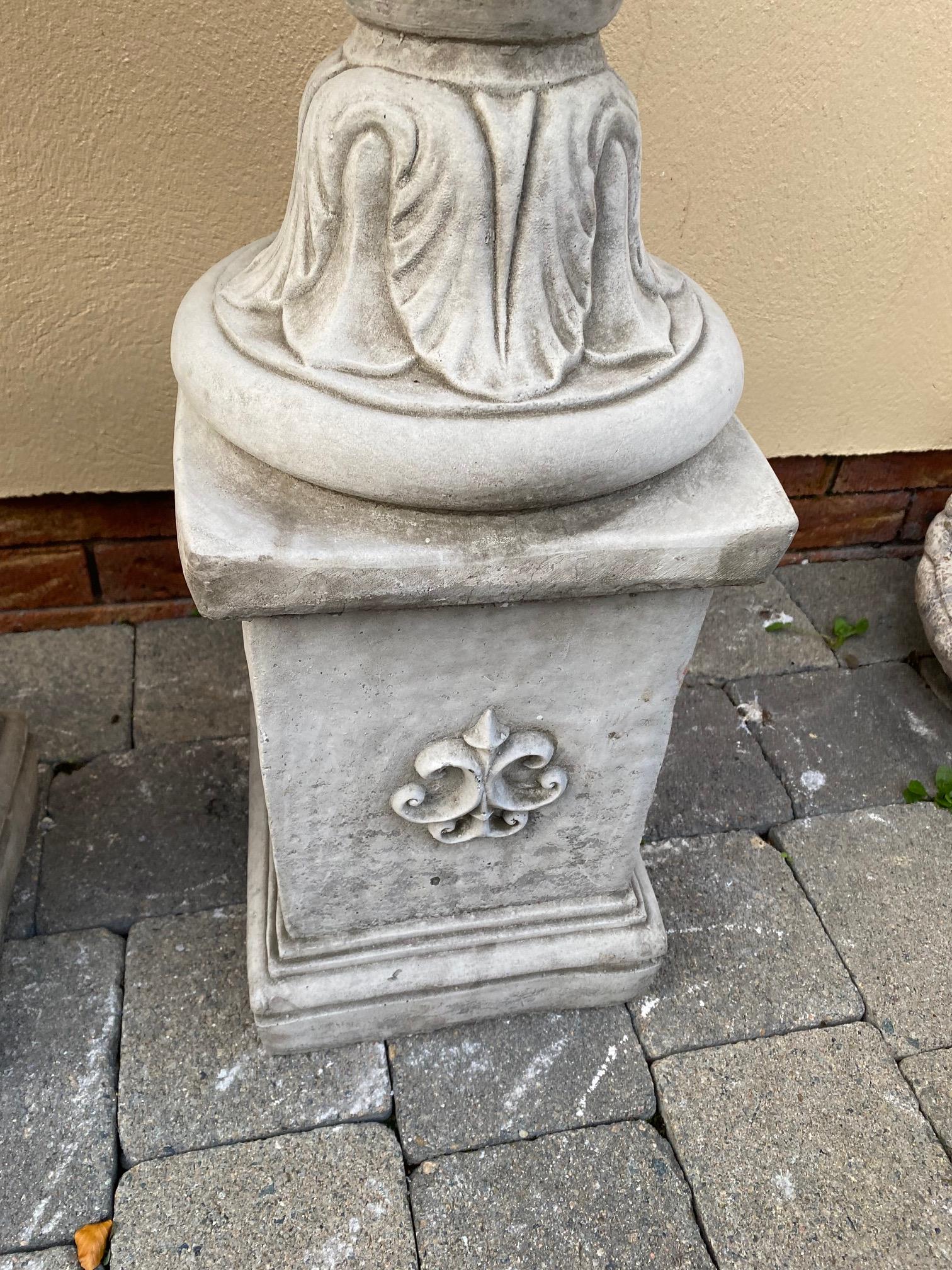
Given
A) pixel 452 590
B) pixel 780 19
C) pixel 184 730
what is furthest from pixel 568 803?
pixel 780 19

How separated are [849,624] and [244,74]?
6.75 feet

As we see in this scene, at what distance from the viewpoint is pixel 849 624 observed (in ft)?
8.90

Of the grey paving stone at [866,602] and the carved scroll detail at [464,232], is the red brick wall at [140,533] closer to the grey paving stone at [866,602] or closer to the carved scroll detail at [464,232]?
the grey paving stone at [866,602]

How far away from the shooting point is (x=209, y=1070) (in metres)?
1.70

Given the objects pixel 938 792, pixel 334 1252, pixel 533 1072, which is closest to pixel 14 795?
pixel 334 1252

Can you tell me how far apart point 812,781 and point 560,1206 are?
1.16 m

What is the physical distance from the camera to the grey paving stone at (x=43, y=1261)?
1.48m

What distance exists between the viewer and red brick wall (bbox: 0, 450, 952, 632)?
2391 mm

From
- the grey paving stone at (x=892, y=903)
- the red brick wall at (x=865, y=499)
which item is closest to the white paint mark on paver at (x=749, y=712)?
the grey paving stone at (x=892, y=903)

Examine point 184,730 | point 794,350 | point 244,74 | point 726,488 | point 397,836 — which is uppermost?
point 244,74

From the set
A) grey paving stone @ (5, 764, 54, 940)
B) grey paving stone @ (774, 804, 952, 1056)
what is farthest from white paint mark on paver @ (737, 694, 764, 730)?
grey paving stone @ (5, 764, 54, 940)

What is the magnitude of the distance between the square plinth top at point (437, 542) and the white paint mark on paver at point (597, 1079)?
3.29 feet

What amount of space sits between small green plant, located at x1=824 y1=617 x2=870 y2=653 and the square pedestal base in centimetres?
120

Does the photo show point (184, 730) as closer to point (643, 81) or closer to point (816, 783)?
point (816, 783)
